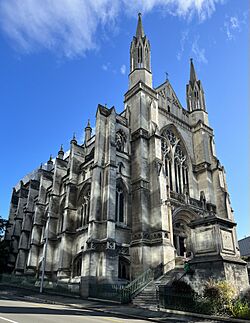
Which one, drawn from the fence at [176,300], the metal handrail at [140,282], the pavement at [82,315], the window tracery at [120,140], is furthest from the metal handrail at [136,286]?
the window tracery at [120,140]

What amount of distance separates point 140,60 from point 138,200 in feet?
54.4

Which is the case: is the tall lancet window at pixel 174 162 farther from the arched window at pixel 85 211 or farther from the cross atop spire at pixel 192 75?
the cross atop spire at pixel 192 75

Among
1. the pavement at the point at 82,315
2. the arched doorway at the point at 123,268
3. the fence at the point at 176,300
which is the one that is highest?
the arched doorway at the point at 123,268

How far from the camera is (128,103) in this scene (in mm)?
29859

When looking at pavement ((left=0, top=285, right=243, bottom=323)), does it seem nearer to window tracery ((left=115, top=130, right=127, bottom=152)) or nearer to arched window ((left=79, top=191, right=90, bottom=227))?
arched window ((left=79, top=191, right=90, bottom=227))

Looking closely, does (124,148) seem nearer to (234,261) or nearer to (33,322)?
(234,261)

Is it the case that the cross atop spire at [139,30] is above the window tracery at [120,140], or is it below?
above

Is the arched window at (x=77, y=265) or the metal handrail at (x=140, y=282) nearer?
the metal handrail at (x=140, y=282)

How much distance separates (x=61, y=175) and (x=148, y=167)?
1070 centimetres

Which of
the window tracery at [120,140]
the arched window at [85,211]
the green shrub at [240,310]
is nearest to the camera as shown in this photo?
the green shrub at [240,310]

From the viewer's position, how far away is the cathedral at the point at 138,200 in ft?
65.1

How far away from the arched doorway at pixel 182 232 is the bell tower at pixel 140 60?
13819mm

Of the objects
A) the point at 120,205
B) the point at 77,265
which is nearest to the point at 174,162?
the point at 120,205

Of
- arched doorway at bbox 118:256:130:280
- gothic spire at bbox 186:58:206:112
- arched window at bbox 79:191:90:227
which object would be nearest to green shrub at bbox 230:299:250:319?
arched doorway at bbox 118:256:130:280
